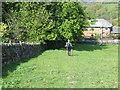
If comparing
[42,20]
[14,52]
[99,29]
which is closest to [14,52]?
[14,52]

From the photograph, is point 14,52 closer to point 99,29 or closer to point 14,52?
point 14,52

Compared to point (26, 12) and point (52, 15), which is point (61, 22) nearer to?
point (52, 15)

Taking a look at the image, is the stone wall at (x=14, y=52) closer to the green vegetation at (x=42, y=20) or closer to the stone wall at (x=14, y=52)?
the stone wall at (x=14, y=52)

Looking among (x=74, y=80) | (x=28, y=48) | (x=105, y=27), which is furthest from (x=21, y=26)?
(x=105, y=27)

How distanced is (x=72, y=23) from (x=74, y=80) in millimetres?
24369

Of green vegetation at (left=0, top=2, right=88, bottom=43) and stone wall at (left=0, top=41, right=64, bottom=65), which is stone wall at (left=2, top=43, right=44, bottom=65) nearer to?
stone wall at (left=0, top=41, right=64, bottom=65)

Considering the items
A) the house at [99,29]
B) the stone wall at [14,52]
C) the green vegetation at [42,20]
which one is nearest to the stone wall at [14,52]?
the stone wall at [14,52]

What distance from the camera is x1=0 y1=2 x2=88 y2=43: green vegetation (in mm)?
35969

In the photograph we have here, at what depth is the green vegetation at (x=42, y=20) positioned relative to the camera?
118ft

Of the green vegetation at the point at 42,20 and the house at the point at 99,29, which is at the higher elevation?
the green vegetation at the point at 42,20

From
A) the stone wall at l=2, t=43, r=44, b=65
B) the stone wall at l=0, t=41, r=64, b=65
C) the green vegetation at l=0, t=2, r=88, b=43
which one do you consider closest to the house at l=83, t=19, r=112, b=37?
the green vegetation at l=0, t=2, r=88, b=43

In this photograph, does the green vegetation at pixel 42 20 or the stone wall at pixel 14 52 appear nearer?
the stone wall at pixel 14 52

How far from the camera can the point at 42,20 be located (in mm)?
36312

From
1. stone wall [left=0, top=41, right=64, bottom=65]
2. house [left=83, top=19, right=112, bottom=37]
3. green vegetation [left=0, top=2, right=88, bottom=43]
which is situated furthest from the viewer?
house [left=83, top=19, right=112, bottom=37]
